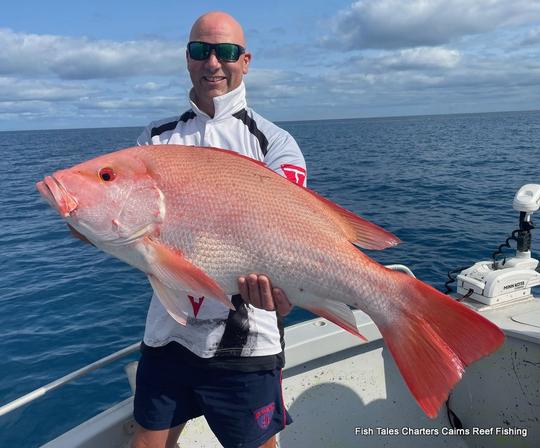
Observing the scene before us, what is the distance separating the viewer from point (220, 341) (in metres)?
2.53

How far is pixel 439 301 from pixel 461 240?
11100 mm

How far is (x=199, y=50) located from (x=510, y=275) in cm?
337

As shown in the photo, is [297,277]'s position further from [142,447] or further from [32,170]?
[32,170]

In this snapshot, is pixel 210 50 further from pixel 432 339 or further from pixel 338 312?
pixel 432 339

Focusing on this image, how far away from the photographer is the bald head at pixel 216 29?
2.60 meters

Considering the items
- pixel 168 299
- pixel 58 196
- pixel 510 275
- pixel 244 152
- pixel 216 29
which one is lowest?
pixel 510 275

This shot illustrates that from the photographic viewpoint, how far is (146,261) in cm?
203

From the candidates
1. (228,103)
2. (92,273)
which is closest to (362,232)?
(228,103)

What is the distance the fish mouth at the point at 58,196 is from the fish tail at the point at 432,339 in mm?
1462

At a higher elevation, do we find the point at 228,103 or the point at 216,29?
the point at 216,29

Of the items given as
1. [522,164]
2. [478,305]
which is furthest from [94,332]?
[522,164]

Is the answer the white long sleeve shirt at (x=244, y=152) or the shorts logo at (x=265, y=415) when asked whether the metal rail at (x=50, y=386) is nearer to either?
the white long sleeve shirt at (x=244, y=152)

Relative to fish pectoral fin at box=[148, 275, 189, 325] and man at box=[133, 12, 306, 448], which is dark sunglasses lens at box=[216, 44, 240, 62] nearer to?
man at box=[133, 12, 306, 448]

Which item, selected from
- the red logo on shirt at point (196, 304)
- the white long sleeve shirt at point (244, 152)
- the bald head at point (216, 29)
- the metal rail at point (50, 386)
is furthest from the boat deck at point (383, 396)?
the bald head at point (216, 29)
